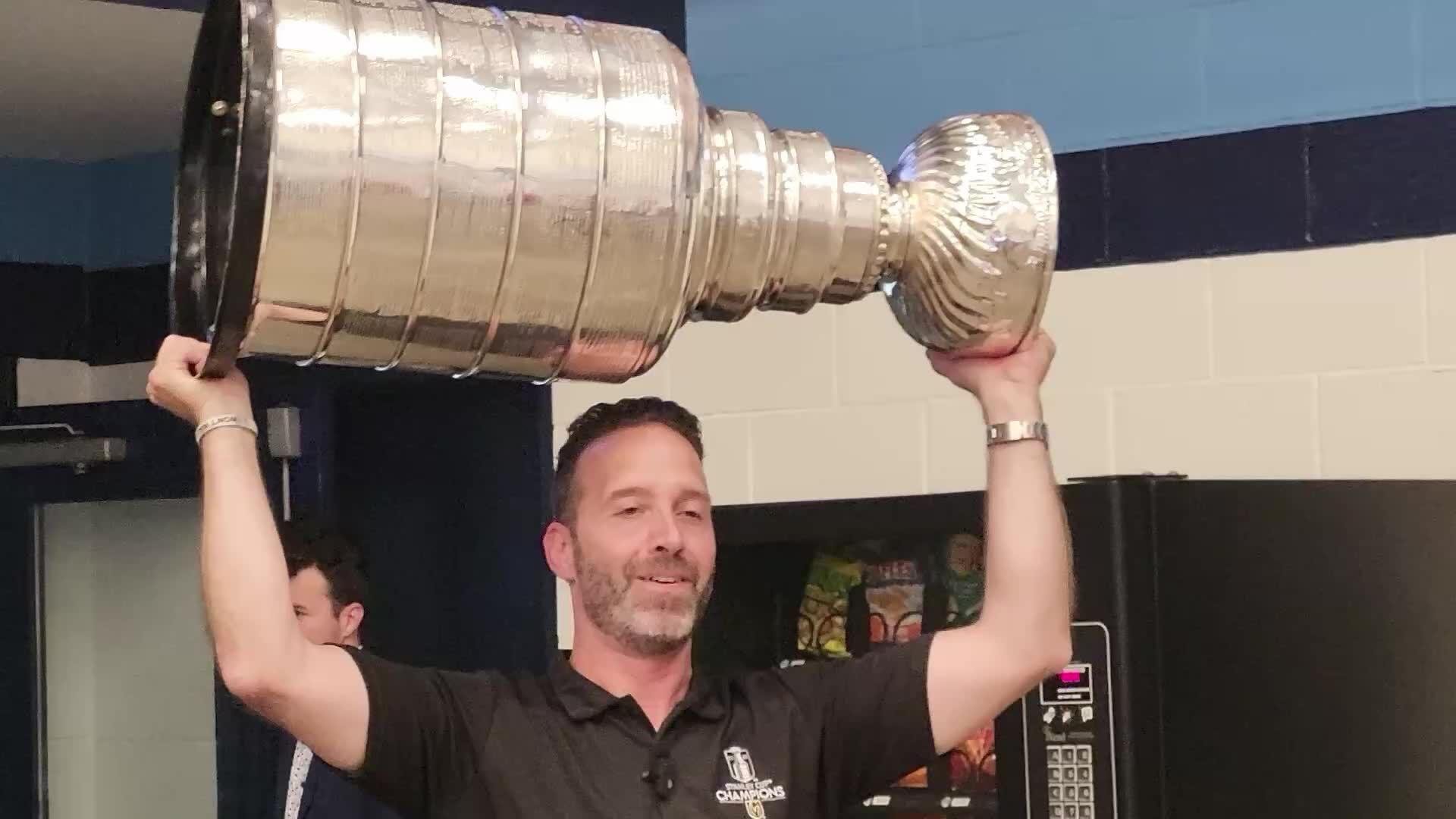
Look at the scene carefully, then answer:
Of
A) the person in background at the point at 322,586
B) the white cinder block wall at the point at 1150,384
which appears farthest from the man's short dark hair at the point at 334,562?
the white cinder block wall at the point at 1150,384

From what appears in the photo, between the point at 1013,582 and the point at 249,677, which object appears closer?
the point at 249,677

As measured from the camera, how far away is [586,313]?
143 centimetres

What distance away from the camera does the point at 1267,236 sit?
2.56 meters

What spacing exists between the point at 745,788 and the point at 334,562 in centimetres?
145

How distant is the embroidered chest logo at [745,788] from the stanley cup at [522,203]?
0.42 meters

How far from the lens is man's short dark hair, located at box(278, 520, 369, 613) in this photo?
301 cm

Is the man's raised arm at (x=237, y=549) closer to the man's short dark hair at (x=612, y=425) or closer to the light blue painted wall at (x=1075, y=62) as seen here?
the man's short dark hair at (x=612, y=425)

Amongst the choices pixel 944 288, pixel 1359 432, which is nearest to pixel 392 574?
pixel 1359 432

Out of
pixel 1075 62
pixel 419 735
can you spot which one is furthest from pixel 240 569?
pixel 1075 62

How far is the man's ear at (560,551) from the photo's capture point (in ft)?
6.21

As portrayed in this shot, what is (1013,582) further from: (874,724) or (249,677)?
(249,677)

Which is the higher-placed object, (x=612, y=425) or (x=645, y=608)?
(x=612, y=425)

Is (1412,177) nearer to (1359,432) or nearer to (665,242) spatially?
(1359,432)

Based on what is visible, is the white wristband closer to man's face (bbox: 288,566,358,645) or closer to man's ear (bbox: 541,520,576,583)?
man's ear (bbox: 541,520,576,583)
